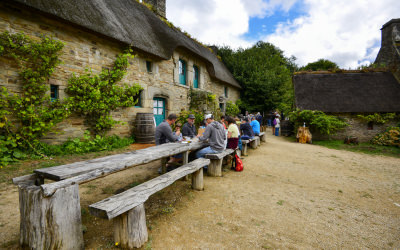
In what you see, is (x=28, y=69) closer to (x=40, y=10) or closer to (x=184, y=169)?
(x=40, y=10)

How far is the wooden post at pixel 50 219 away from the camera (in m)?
1.62

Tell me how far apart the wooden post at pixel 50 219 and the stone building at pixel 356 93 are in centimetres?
1200

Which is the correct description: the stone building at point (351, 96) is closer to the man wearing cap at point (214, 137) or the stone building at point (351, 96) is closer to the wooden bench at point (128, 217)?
the man wearing cap at point (214, 137)

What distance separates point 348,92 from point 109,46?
13.4m

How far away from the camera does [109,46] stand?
21.7ft

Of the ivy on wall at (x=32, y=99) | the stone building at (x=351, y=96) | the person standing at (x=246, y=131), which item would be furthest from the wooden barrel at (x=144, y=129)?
the stone building at (x=351, y=96)

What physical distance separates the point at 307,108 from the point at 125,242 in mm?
11914

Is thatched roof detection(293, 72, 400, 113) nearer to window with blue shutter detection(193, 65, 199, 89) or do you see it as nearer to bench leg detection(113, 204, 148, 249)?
window with blue shutter detection(193, 65, 199, 89)

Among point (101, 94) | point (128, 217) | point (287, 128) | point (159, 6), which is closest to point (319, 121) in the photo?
point (287, 128)

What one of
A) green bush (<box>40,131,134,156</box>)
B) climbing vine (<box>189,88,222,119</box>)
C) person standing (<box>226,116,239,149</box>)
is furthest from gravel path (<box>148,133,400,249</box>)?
climbing vine (<box>189,88,222,119</box>)

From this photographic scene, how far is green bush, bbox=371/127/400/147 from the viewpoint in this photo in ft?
30.0

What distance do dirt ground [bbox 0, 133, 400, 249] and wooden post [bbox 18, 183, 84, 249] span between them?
1.07 ft

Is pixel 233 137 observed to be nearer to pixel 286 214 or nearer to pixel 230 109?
pixel 286 214

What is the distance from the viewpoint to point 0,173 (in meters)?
3.69
